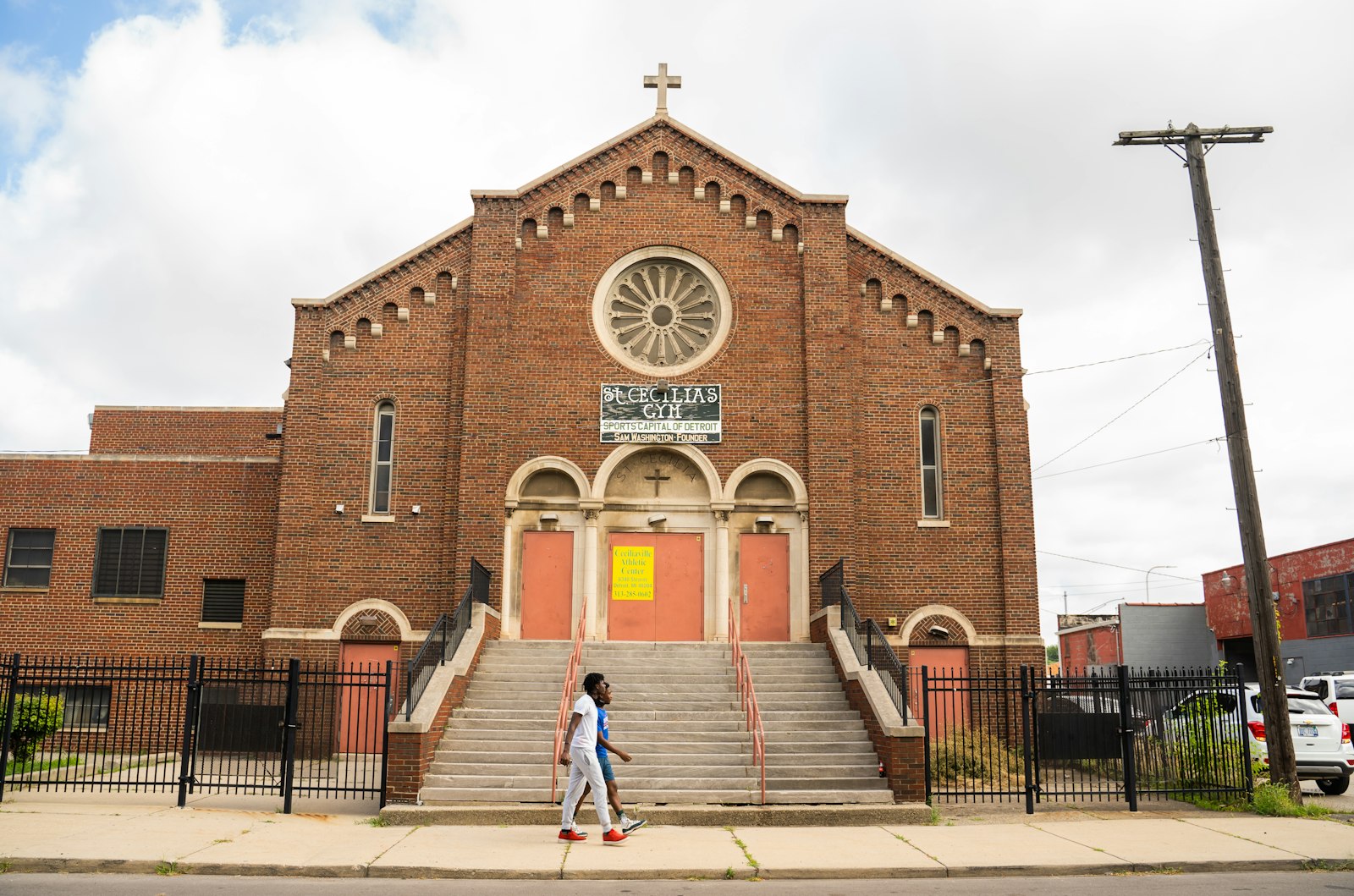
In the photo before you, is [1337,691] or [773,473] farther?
[1337,691]

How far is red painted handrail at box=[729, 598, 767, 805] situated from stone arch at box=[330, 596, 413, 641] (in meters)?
6.12

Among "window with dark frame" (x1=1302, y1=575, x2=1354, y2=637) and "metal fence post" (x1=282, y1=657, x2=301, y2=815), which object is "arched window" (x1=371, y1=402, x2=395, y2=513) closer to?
"metal fence post" (x1=282, y1=657, x2=301, y2=815)

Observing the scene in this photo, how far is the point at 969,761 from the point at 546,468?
9187 mm

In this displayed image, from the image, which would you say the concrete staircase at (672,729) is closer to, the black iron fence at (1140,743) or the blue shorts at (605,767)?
the black iron fence at (1140,743)

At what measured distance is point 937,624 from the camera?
2136 centimetres

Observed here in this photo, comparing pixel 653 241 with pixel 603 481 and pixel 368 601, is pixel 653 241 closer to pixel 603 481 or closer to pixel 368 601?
pixel 603 481

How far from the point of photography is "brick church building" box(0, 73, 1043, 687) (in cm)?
2111

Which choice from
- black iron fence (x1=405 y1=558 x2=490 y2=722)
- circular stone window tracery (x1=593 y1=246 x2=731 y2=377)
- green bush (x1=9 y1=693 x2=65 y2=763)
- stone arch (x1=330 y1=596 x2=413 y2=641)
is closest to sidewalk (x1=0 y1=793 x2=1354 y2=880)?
black iron fence (x1=405 y1=558 x2=490 y2=722)

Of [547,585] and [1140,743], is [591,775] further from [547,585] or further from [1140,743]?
[547,585]

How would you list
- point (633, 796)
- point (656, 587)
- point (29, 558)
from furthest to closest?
1. point (29, 558)
2. point (656, 587)
3. point (633, 796)

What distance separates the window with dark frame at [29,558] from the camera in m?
22.8

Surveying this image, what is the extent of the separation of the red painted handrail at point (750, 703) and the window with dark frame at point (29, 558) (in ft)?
45.8

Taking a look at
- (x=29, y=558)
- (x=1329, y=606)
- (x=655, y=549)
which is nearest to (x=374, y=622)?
(x=655, y=549)

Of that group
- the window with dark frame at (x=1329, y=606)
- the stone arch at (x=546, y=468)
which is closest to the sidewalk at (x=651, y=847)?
the stone arch at (x=546, y=468)
